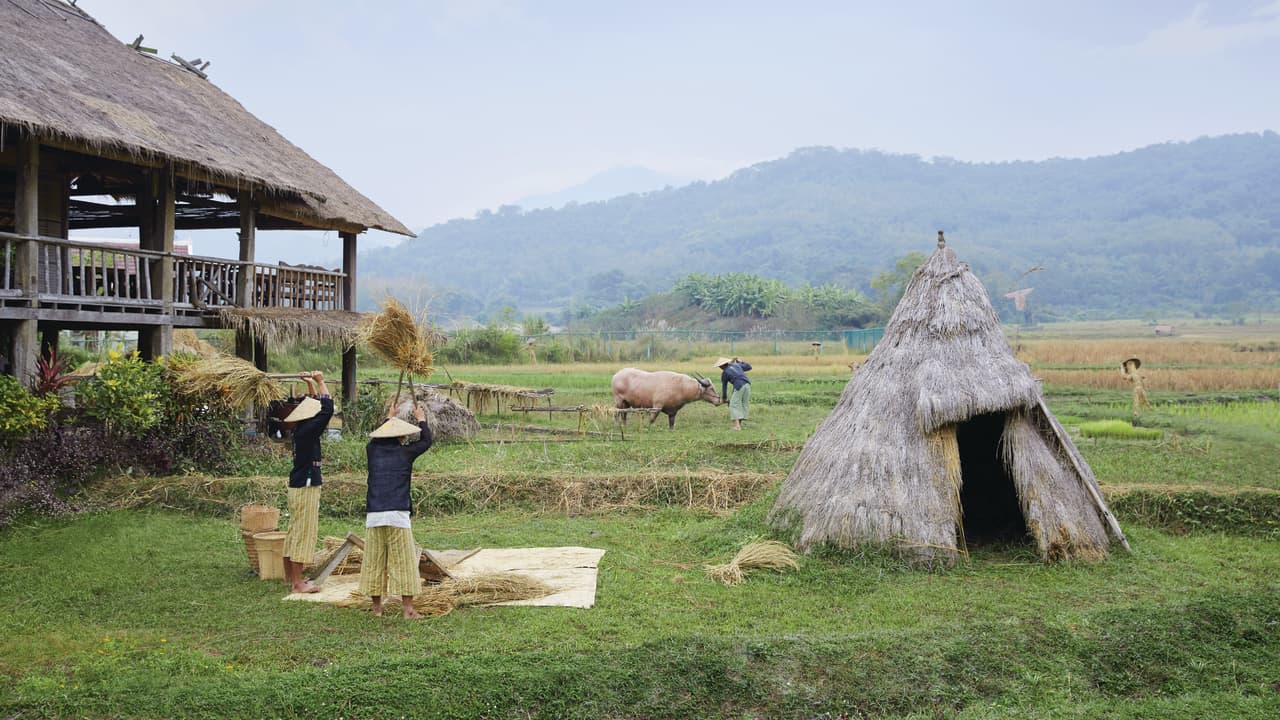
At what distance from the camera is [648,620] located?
6754 mm

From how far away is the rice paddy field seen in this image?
5.39 metres

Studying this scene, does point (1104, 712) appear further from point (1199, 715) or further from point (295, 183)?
point (295, 183)

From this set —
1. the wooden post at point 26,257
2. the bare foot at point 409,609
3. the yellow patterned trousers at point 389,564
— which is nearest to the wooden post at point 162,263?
the wooden post at point 26,257

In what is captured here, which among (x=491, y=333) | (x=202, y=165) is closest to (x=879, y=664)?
(x=202, y=165)

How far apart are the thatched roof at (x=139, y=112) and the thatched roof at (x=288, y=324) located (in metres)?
1.77

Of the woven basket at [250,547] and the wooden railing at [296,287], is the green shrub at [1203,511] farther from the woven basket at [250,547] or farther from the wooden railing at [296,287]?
the wooden railing at [296,287]

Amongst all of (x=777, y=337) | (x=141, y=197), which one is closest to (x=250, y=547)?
(x=141, y=197)

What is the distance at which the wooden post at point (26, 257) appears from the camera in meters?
10.9

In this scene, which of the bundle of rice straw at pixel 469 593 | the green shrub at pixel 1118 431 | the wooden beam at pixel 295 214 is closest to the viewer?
the bundle of rice straw at pixel 469 593

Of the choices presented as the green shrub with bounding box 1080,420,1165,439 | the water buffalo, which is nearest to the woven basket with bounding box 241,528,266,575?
the water buffalo

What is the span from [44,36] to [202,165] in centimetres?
317

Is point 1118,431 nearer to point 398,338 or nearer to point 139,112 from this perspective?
point 398,338

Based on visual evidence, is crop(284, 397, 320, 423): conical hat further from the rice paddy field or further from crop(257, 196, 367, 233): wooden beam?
crop(257, 196, 367, 233): wooden beam

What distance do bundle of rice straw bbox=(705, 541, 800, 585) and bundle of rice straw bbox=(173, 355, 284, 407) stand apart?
5.86 metres
